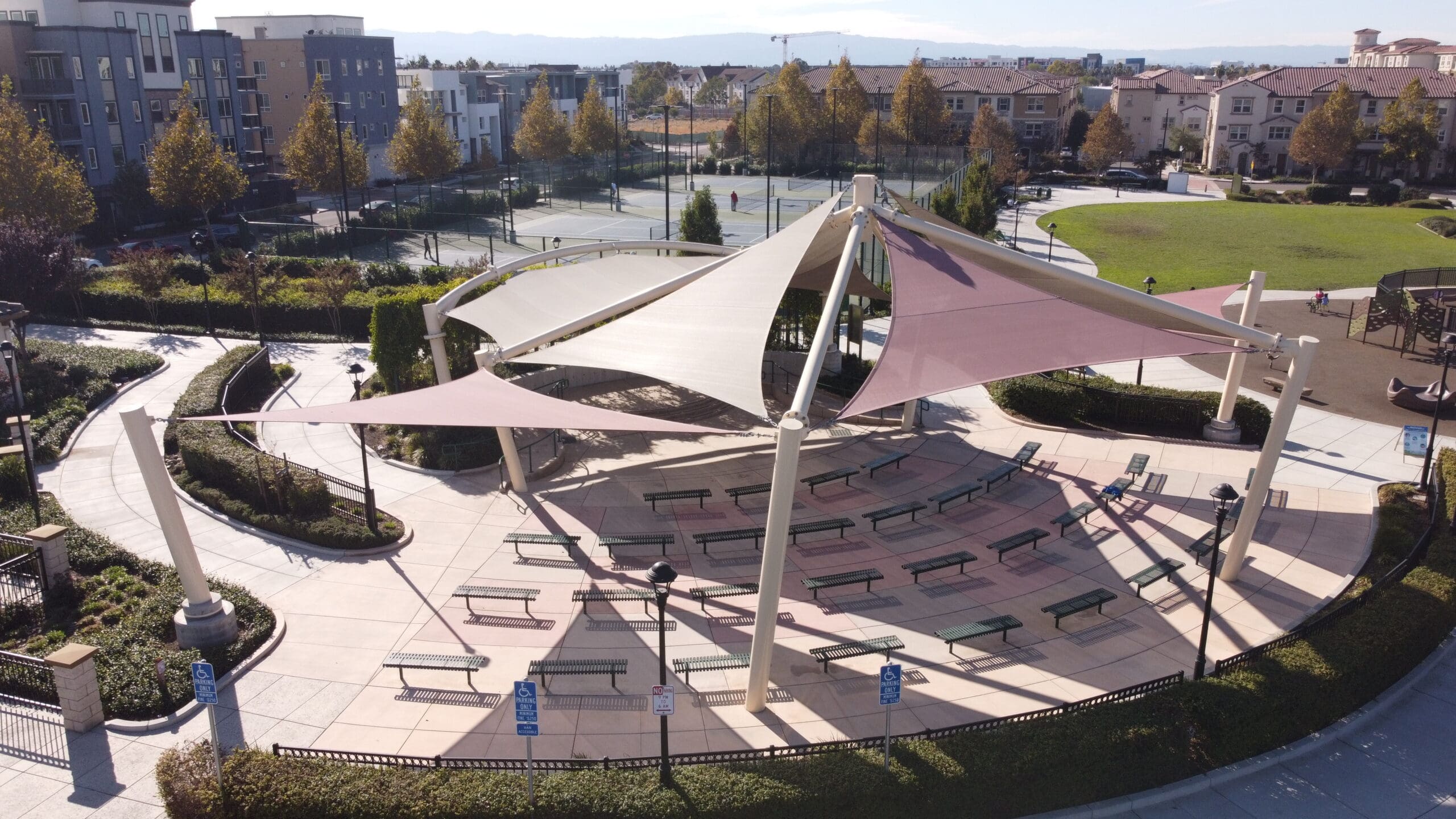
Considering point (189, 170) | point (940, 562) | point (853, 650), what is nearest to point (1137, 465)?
point (940, 562)

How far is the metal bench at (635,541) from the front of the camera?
62.3 feet

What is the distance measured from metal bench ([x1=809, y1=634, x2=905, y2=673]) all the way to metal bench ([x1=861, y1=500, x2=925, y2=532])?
185 inches

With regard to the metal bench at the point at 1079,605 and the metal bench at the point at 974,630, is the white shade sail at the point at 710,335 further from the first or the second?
the metal bench at the point at 1079,605

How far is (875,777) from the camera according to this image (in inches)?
477

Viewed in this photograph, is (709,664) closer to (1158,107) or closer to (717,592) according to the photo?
(717,592)

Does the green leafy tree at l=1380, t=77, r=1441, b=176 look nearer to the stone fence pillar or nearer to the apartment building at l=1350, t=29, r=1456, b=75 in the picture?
the apartment building at l=1350, t=29, r=1456, b=75

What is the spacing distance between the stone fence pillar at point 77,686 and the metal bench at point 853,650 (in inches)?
423

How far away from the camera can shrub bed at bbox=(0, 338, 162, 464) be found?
84.7ft

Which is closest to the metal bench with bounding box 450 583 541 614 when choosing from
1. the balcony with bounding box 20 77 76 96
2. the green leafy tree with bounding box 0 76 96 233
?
the green leafy tree with bounding box 0 76 96 233

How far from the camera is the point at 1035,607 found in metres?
17.6

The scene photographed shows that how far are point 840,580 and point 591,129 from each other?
67231 mm

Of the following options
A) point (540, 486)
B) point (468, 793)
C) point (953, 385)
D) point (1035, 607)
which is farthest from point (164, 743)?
point (1035, 607)

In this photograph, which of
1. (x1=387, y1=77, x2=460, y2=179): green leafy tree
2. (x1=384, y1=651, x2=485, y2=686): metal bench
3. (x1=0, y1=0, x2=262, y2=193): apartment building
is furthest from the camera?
(x1=387, y1=77, x2=460, y2=179): green leafy tree

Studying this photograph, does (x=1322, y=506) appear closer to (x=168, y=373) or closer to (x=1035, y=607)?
(x=1035, y=607)
